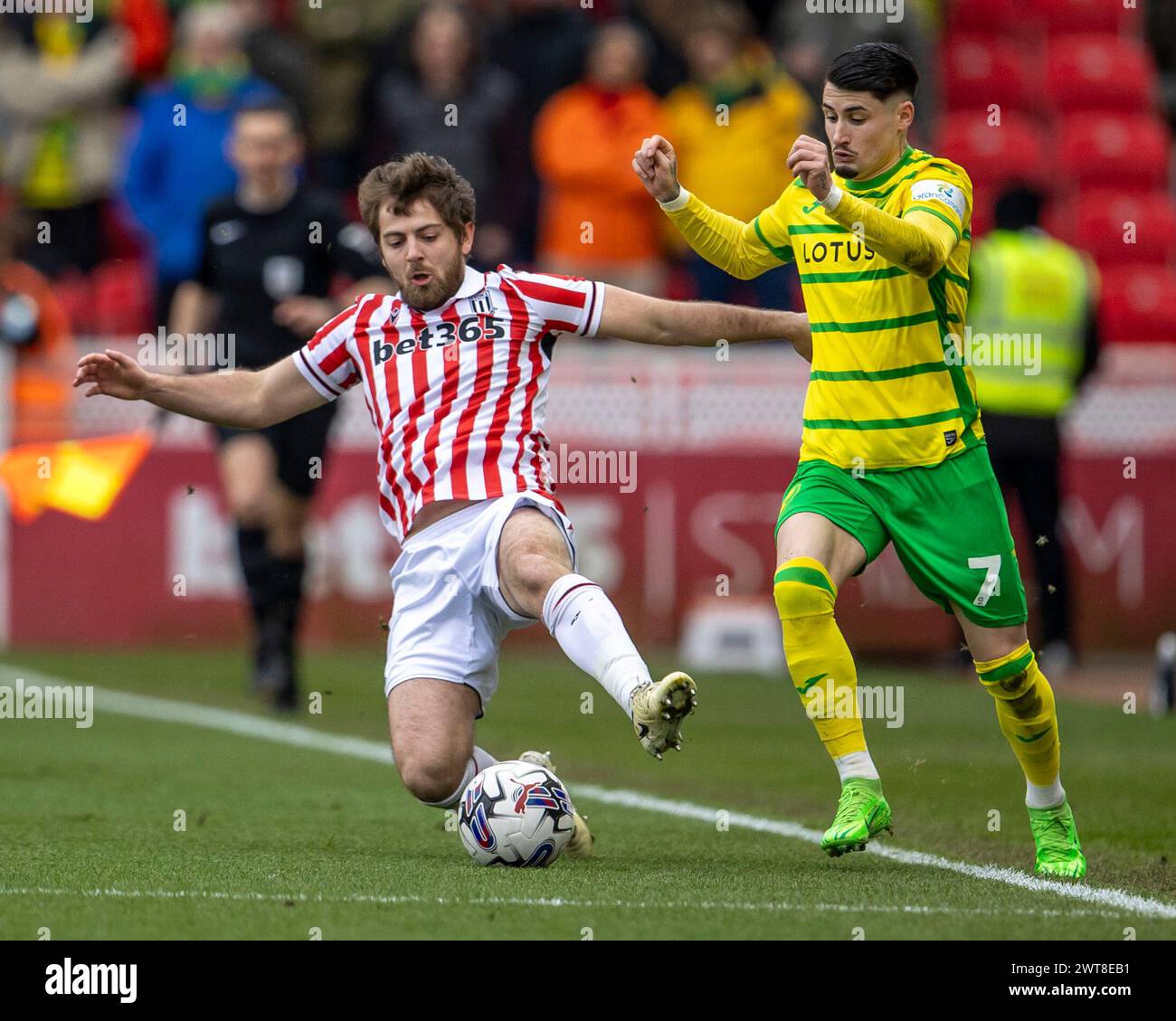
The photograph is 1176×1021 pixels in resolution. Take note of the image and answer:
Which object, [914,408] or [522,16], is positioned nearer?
[914,408]

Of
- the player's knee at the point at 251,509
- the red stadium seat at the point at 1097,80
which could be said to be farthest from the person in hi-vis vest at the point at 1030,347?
the red stadium seat at the point at 1097,80

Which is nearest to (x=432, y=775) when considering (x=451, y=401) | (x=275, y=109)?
(x=451, y=401)

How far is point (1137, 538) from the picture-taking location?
13719 millimetres

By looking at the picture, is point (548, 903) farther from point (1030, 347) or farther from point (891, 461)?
point (1030, 347)

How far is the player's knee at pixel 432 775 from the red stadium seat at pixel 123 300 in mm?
8408

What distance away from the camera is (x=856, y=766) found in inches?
232

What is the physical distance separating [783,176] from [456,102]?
2109mm

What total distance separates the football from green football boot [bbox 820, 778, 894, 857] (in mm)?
698

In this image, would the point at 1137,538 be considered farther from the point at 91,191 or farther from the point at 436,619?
the point at 436,619

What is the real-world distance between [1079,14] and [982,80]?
1.34 meters

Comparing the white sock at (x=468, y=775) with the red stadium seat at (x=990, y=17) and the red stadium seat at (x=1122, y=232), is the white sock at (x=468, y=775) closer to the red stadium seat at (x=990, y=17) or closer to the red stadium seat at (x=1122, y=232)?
the red stadium seat at (x=1122, y=232)
